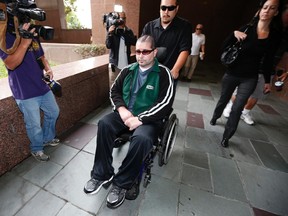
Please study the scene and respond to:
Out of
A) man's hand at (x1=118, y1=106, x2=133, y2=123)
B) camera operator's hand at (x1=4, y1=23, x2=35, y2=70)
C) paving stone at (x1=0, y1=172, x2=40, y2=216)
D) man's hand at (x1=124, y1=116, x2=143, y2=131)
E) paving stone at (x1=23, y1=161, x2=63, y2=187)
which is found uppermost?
camera operator's hand at (x1=4, y1=23, x2=35, y2=70)

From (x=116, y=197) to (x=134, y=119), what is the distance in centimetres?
75

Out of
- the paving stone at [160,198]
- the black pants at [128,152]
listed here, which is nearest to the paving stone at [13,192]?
the black pants at [128,152]

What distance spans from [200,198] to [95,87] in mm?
2533

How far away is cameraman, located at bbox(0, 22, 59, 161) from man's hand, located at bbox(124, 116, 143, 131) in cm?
100

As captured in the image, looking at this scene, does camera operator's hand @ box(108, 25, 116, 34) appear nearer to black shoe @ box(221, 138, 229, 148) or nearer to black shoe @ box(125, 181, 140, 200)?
black shoe @ box(125, 181, 140, 200)

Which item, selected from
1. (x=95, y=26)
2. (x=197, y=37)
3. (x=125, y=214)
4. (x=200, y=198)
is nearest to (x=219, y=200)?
(x=200, y=198)

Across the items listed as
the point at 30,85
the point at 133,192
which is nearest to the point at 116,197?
the point at 133,192

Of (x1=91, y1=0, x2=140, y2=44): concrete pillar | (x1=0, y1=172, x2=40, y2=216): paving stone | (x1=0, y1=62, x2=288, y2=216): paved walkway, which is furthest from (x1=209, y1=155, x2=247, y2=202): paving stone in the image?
(x1=91, y1=0, x2=140, y2=44): concrete pillar

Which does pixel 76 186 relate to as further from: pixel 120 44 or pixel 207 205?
pixel 120 44

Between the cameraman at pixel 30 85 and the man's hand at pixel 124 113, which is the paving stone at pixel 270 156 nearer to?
the man's hand at pixel 124 113

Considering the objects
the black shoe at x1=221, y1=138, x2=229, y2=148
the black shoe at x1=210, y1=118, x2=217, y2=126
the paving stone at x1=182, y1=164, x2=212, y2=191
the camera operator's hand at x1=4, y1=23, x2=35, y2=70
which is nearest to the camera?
the camera operator's hand at x1=4, y1=23, x2=35, y2=70

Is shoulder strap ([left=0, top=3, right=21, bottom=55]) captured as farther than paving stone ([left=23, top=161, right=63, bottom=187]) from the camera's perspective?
No

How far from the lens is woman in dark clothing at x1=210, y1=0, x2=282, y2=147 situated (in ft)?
6.49

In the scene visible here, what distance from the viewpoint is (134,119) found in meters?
1.65
